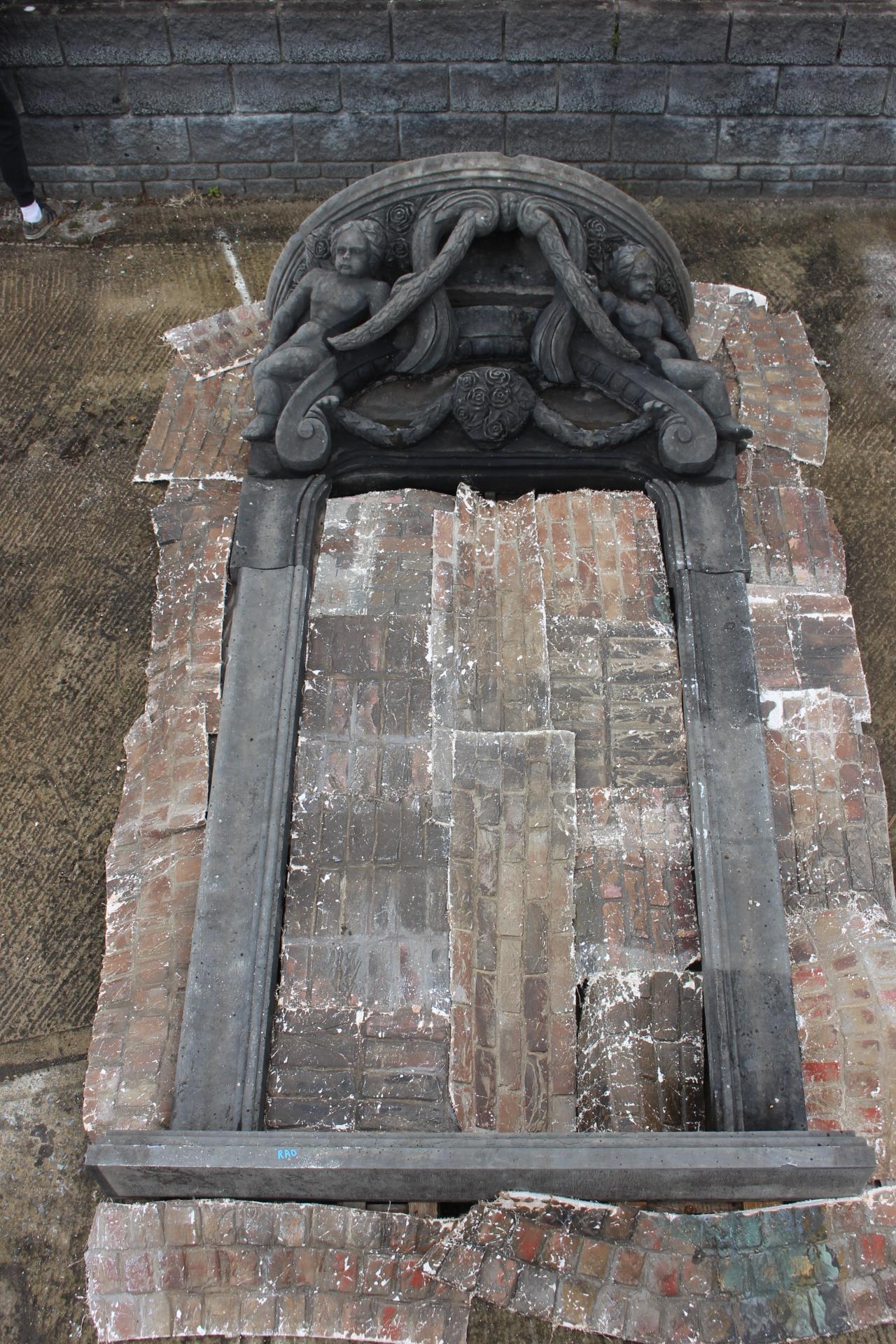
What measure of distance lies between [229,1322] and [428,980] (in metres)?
1.17

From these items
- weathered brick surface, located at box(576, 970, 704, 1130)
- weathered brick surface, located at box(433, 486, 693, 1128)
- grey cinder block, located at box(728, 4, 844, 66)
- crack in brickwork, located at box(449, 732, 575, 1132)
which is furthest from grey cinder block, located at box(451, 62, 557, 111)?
weathered brick surface, located at box(576, 970, 704, 1130)

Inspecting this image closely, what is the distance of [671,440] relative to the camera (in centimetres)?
471

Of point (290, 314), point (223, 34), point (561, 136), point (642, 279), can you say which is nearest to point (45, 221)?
point (223, 34)

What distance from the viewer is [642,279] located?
4672mm

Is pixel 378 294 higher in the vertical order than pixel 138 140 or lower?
lower

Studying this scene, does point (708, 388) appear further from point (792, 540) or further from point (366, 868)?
point (366, 868)

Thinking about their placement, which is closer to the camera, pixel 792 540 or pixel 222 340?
pixel 792 540

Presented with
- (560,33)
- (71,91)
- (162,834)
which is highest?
(560,33)

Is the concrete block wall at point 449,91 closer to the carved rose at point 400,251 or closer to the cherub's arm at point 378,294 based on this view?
the carved rose at point 400,251

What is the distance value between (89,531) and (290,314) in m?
1.65

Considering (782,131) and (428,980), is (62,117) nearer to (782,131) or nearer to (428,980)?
(782,131)

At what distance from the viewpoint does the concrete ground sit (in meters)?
4.14

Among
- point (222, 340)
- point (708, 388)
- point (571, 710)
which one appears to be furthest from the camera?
point (222, 340)

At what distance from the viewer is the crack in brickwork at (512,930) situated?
3617mm
